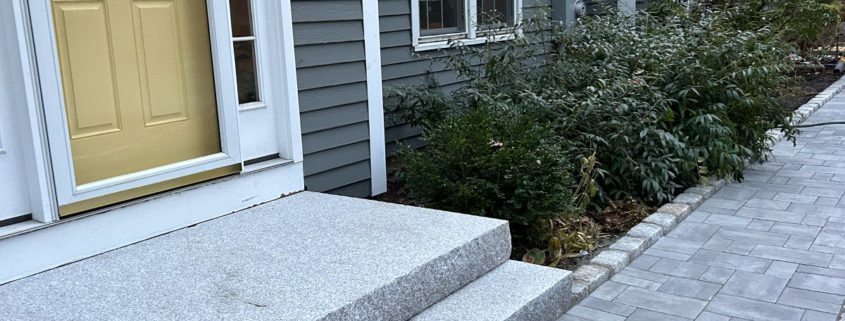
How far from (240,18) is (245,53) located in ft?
0.57

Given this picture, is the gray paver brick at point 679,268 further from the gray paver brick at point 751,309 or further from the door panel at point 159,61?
the door panel at point 159,61

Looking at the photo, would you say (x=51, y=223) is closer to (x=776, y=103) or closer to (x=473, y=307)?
(x=473, y=307)

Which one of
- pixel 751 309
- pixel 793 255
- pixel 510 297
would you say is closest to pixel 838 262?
pixel 793 255

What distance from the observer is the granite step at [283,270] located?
233cm

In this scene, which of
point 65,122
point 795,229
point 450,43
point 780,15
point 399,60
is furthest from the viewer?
point 780,15

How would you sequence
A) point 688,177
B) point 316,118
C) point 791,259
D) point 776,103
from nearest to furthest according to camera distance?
1. point 791,259
2. point 316,118
3. point 688,177
4. point 776,103

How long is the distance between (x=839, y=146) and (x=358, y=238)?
516cm

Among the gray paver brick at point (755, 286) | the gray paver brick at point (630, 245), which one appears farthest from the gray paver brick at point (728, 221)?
the gray paver brick at point (755, 286)

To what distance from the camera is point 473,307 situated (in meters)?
2.76

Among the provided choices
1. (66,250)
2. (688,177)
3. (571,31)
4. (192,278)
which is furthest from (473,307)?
(571,31)

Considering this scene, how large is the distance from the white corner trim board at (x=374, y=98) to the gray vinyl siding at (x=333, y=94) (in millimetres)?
39

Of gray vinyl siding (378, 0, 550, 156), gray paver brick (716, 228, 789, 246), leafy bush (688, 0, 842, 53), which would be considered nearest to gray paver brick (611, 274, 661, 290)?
gray paver brick (716, 228, 789, 246)

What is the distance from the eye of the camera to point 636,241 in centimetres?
388

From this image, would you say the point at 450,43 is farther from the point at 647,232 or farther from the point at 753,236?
the point at 753,236
